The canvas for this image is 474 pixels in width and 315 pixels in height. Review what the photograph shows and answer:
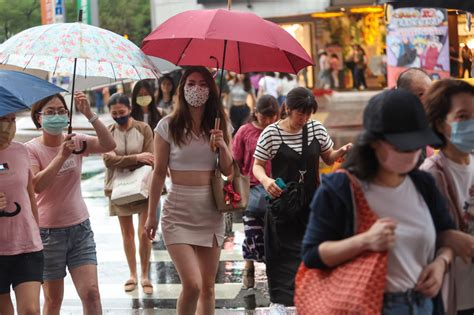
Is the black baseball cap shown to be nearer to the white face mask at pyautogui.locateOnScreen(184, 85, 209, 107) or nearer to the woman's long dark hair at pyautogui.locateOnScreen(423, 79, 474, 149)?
the woman's long dark hair at pyautogui.locateOnScreen(423, 79, 474, 149)

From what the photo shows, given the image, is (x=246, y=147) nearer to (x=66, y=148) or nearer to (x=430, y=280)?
(x=66, y=148)

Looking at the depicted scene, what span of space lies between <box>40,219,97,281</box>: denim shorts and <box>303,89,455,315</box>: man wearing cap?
9.09ft

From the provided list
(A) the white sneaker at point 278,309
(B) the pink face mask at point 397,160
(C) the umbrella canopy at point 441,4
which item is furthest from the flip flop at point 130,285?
(B) the pink face mask at point 397,160

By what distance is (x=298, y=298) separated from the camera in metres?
3.56

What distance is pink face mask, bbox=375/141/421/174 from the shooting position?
3.37 metres

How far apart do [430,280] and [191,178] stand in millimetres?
2731

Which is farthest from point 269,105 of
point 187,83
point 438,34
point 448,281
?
point 438,34

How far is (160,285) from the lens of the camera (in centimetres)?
879

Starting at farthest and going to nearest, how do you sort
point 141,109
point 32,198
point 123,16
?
1. point 123,16
2. point 141,109
3. point 32,198

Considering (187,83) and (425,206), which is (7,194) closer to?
(187,83)

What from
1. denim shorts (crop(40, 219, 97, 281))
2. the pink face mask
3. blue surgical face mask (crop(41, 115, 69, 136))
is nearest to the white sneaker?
denim shorts (crop(40, 219, 97, 281))

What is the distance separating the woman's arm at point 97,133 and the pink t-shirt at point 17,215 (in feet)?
2.39

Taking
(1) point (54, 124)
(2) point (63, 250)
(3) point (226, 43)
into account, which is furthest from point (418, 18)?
(2) point (63, 250)

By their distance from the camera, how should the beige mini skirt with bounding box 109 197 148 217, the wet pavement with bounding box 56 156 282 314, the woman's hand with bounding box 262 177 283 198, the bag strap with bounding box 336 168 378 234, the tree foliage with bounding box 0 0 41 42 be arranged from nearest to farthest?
the bag strap with bounding box 336 168 378 234, the woman's hand with bounding box 262 177 283 198, the wet pavement with bounding box 56 156 282 314, the beige mini skirt with bounding box 109 197 148 217, the tree foliage with bounding box 0 0 41 42
